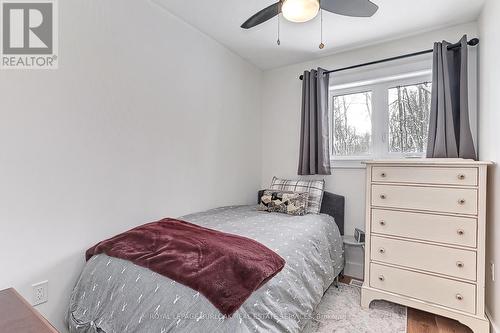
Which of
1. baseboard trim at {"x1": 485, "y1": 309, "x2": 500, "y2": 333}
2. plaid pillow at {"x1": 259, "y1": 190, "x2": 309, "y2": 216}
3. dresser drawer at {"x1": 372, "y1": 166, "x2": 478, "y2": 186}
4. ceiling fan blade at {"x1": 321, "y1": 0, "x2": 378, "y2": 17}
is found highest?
ceiling fan blade at {"x1": 321, "y1": 0, "x2": 378, "y2": 17}

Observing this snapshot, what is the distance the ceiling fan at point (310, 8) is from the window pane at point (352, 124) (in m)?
1.33

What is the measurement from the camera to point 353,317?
198 centimetres

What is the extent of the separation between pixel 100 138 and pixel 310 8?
1593 millimetres

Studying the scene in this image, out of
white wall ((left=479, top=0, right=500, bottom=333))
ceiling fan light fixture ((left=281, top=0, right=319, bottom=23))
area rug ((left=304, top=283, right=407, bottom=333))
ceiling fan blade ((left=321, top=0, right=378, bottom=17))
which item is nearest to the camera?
ceiling fan light fixture ((left=281, top=0, right=319, bottom=23))

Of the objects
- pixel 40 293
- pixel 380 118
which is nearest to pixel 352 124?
pixel 380 118

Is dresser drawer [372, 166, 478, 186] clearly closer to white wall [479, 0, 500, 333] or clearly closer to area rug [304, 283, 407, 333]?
white wall [479, 0, 500, 333]

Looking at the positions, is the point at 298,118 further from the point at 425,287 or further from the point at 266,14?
the point at 425,287

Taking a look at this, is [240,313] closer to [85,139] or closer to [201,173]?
[85,139]

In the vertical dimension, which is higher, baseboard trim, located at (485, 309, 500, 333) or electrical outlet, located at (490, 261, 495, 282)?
electrical outlet, located at (490, 261, 495, 282)

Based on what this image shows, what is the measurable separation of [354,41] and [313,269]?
2314 mm

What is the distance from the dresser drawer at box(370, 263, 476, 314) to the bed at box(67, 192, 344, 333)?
15.4 inches

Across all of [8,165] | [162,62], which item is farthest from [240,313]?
[162,62]

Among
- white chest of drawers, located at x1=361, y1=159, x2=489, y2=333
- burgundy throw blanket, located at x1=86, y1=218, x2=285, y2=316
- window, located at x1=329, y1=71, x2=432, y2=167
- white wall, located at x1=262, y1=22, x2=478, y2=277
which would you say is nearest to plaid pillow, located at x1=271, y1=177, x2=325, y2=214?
white wall, located at x1=262, y1=22, x2=478, y2=277

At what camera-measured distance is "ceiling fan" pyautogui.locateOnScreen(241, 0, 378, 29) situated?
4.83ft
